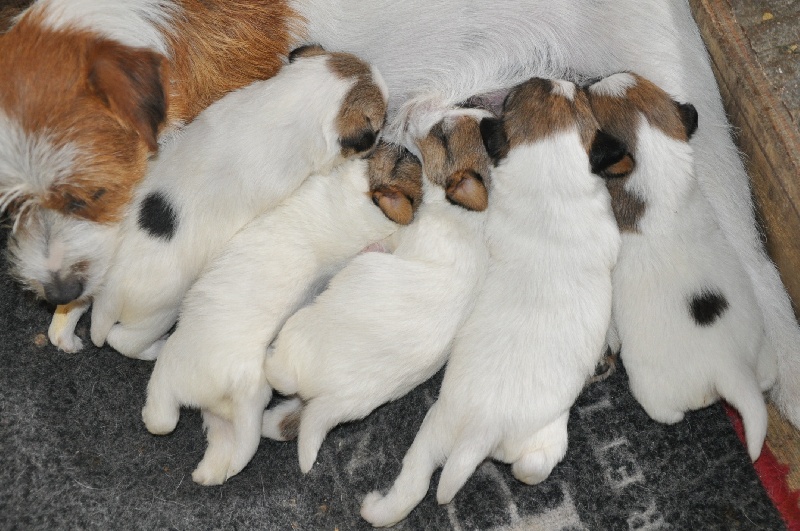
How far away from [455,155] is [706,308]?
786 mm

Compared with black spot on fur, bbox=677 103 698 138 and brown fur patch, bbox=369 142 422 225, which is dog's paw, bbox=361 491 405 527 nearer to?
brown fur patch, bbox=369 142 422 225

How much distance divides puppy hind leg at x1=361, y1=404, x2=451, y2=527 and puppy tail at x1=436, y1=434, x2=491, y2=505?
57 mm

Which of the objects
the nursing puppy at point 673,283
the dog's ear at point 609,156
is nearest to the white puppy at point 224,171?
the dog's ear at point 609,156

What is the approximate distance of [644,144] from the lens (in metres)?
2.48

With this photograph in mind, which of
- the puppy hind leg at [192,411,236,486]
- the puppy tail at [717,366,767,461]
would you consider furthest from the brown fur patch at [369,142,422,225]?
the puppy tail at [717,366,767,461]

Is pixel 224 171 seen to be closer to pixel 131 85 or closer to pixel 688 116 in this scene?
pixel 131 85

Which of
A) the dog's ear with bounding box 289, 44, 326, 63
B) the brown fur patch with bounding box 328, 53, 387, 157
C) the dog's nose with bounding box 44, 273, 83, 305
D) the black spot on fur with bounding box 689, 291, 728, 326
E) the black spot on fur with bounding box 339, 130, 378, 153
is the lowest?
the dog's nose with bounding box 44, 273, 83, 305

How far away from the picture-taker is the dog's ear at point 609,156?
242 centimetres

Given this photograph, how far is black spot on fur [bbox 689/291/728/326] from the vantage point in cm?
236

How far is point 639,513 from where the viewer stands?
2.64 metres

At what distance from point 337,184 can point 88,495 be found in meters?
1.13

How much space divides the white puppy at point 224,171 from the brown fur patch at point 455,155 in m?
0.17

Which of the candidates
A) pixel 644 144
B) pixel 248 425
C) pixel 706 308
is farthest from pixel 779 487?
pixel 248 425

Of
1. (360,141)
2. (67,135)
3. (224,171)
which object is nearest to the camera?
(67,135)
